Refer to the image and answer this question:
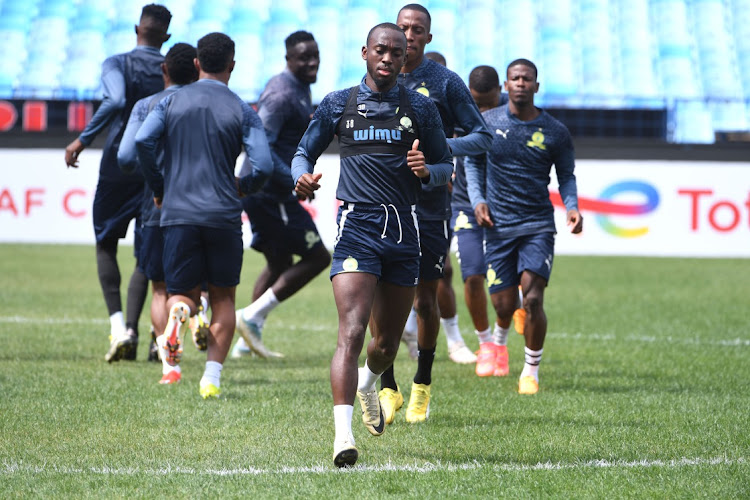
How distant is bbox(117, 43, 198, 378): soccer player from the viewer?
7.34 meters

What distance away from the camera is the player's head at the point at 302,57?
8.41 m

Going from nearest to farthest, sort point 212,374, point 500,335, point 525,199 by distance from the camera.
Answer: point 212,374 < point 525,199 < point 500,335

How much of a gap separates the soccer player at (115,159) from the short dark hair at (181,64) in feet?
3.04

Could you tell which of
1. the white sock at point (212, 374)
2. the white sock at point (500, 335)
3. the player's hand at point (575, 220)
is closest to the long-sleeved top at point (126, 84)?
the white sock at point (212, 374)

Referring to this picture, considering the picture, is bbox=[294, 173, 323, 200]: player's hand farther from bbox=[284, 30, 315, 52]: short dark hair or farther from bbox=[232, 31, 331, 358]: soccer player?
bbox=[284, 30, 315, 52]: short dark hair

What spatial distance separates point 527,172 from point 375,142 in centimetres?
255

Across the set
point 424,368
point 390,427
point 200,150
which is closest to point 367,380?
point 390,427

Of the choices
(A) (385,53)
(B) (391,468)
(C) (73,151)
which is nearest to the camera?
(B) (391,468)

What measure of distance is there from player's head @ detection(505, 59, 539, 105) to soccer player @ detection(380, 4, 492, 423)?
1.13 m

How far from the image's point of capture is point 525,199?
7.43 meters

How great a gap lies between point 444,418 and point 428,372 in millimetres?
275

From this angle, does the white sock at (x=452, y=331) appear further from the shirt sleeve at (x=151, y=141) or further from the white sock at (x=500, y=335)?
the shirt sleeve at (x=151, y=141)

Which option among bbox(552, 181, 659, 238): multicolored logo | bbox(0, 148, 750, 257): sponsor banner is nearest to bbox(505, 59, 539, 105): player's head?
bbox(0, 148, 750, 257): sponsor banner

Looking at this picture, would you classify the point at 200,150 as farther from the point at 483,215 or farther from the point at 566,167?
the point at 566,167
